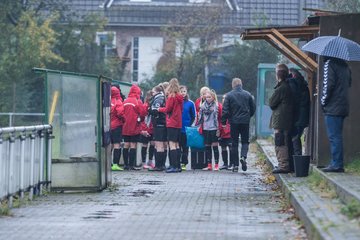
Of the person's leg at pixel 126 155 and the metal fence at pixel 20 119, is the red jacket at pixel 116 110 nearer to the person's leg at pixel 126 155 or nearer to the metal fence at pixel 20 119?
the person's leg at pixel 126 155

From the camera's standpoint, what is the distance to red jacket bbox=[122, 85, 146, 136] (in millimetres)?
24531

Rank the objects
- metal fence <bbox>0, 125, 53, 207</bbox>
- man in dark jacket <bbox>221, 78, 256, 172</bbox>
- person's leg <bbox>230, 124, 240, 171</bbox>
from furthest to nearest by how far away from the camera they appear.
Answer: person's leg <bbox>230, 124, 240, 171</bbox>, man in dark jacket <bbox>221, 78, 256, 172</bbox>, metal fence <bbox>0, 125, 53, 207</bbox>

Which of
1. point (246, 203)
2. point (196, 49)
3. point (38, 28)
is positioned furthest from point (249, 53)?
point (246, 203)

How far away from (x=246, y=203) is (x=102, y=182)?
2.87 metres

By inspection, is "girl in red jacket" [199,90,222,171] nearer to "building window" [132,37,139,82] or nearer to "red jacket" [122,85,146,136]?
"red jacket" [122,85,146,136]

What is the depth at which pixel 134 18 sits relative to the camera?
2426 inches

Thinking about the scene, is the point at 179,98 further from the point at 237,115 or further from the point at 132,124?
the point at 132,124

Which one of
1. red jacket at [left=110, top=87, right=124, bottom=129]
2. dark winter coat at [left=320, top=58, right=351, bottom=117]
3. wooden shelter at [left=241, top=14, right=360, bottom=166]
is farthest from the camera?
red jacket at [left=110, top=87, right=124, bottom=129]

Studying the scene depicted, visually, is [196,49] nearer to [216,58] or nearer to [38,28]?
[216,58]

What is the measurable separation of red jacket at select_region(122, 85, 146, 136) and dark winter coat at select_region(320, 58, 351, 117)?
8.41 m

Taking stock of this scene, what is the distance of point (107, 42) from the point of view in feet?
180

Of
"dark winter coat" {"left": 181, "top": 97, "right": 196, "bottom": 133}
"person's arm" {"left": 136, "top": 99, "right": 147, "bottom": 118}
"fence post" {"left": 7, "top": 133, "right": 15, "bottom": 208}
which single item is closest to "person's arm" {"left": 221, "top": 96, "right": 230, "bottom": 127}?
"dark winter coat" {"left": 181, "top": 97, "right": 196, "bottom": 133}

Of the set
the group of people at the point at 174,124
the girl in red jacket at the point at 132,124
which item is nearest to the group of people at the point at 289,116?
the group of people at the point at 174,124

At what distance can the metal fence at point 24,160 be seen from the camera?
48.2 feet
